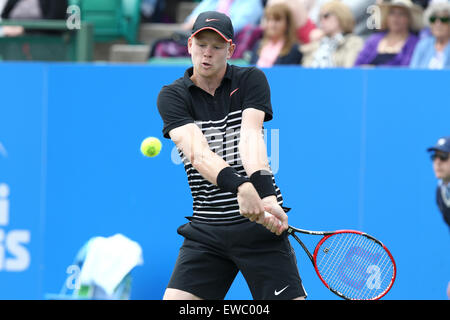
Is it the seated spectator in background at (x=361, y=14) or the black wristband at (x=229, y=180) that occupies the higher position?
the seated spectator in background at (x=361, y=14)

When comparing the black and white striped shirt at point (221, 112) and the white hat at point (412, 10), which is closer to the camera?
the black and white striped shirt at point (221, 112)

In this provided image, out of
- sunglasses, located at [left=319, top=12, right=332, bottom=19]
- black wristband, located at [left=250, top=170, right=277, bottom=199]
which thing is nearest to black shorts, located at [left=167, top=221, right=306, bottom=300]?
black wristband, located at [left=250, top=170, right=277, bottom=199]

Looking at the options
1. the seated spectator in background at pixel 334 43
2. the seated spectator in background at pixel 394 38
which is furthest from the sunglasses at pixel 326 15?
the seated spectator in background at pixel 394 38

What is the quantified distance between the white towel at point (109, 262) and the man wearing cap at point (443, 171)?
2.15 m

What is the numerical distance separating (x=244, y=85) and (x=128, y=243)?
Result: 240 cm

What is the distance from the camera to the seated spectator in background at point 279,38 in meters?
6.94

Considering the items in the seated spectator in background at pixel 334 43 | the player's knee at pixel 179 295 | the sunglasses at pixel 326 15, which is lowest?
the player's knee at pixel 179 295

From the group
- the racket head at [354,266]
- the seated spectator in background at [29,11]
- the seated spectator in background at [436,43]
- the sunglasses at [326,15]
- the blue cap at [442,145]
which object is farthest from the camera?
→ the seated spectator in background at [29,11]

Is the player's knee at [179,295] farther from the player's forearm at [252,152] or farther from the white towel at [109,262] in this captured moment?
the white towel at [109,262]

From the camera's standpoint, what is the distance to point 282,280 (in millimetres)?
3895

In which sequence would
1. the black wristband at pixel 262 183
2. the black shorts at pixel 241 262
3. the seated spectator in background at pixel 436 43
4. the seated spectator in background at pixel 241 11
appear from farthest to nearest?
1. the seated spectator in background at pixel 241 11
2. the seated spectator in background at pixel 436 43
3. the black shorts at pixel 241 262
4. the black wristband at pixel 262 183

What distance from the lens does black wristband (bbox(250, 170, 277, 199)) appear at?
3773 mm
